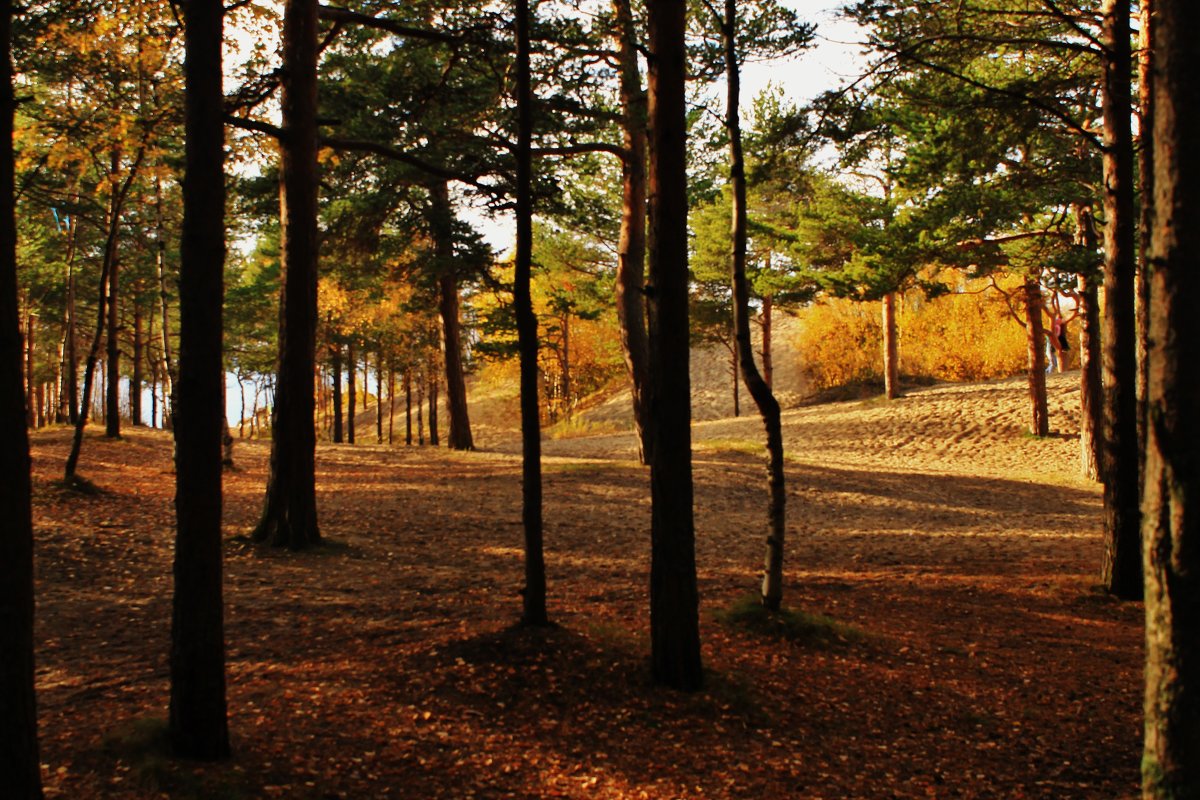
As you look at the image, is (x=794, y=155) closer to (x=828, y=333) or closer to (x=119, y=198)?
(x=119, y=198)

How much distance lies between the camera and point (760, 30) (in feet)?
32.6

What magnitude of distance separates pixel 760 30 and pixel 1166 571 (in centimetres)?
839

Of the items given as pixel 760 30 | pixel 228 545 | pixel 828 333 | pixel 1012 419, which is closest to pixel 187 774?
pixel 228 545

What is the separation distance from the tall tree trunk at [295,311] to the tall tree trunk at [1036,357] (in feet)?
61.6

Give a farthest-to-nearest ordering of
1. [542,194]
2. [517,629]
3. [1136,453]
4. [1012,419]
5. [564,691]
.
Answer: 1. [1012,419]
2. [1136,453]
3. [542,194]
4. [517,629]
5. [564,691]

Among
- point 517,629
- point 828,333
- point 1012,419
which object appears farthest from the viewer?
point 828,333

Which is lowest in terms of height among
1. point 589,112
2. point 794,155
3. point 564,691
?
point 564,691

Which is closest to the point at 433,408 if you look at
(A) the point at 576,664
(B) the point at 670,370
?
(A) the point at 576,664

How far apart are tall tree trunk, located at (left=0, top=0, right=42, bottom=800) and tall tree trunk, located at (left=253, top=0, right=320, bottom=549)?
6.42m

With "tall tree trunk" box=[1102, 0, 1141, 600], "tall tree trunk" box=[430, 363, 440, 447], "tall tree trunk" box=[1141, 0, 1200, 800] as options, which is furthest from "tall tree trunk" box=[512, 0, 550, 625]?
"tall tree trunk" box=[430, 363, 440, 447]

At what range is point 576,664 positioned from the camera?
6270mm

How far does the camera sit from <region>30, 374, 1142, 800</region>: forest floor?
15.7 ft

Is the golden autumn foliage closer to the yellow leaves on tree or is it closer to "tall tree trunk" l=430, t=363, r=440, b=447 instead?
the yellow leaves on tree

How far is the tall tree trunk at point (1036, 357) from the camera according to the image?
2252 cm
